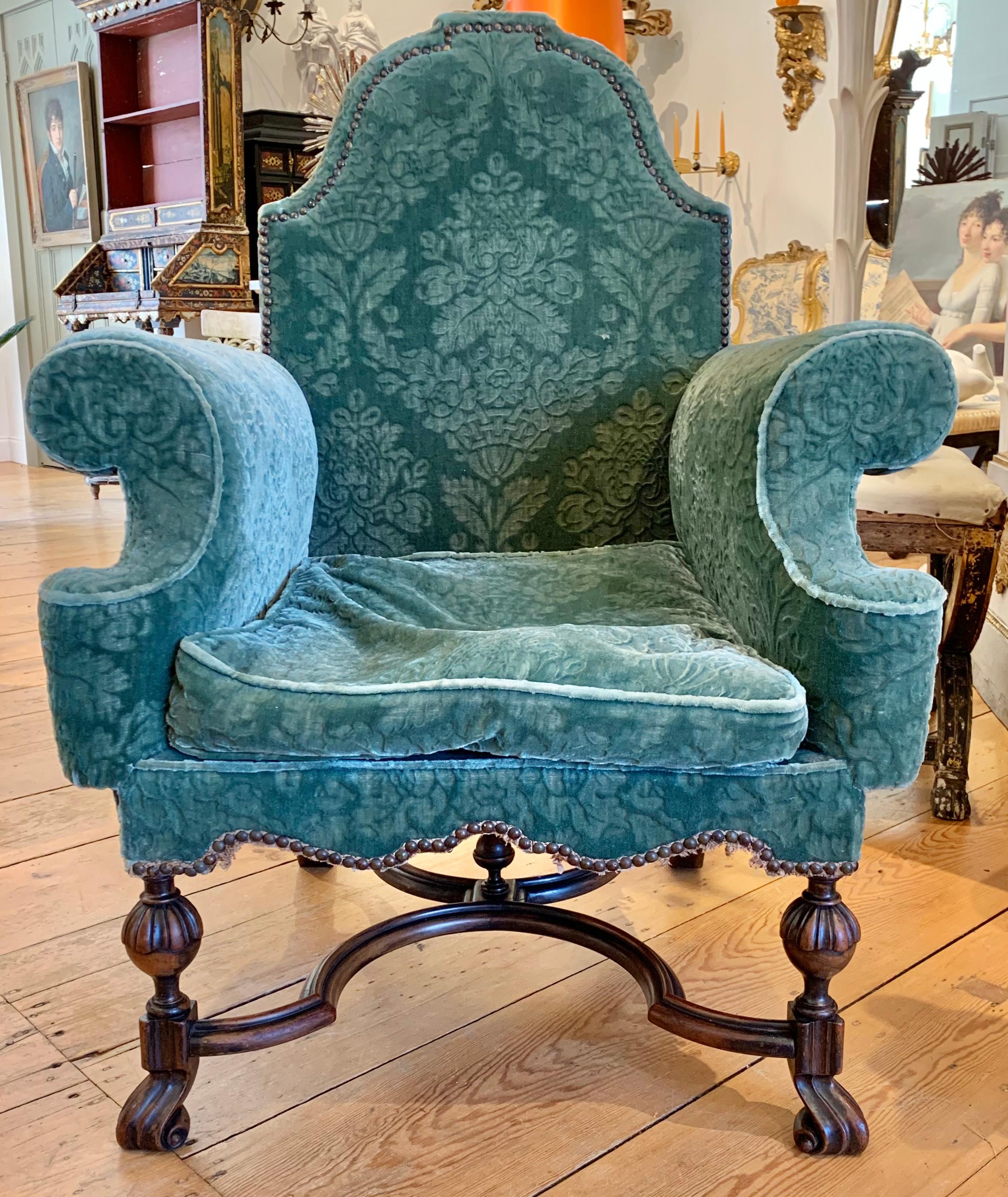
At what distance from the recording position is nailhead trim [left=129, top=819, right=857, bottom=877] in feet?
3.11

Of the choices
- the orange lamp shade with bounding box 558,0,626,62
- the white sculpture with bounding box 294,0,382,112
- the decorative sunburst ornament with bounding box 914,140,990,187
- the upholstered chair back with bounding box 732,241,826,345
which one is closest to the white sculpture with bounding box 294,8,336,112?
the white sculpture with bounding box 294,0,382,112

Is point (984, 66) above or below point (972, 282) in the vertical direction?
above

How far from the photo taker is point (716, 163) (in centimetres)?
457

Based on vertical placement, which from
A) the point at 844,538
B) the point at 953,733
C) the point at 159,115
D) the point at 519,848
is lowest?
the point at 953,733

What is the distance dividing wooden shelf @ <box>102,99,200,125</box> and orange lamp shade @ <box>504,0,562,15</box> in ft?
11.4

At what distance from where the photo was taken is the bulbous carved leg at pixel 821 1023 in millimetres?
979

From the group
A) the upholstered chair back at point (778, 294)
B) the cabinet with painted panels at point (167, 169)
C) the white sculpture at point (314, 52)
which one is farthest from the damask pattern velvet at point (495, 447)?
the white sculpture at point (314, 52)

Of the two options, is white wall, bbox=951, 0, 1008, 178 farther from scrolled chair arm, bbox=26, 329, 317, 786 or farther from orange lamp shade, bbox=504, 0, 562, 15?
scrolled chair arm, bbox=26, 329, 317, 786

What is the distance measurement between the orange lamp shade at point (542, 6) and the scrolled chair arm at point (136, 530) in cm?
107

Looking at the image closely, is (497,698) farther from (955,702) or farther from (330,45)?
(330,45)

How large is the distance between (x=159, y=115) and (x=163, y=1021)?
5.06m

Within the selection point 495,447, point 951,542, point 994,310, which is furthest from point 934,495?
point 994,310

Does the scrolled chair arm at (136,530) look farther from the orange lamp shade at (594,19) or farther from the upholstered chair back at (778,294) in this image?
the upholstered chair back at (778,294)

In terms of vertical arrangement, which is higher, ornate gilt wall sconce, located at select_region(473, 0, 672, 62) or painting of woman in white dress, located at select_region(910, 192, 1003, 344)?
ornate gilt wall sconce, located at select_region(473, 0, 672, 62)
